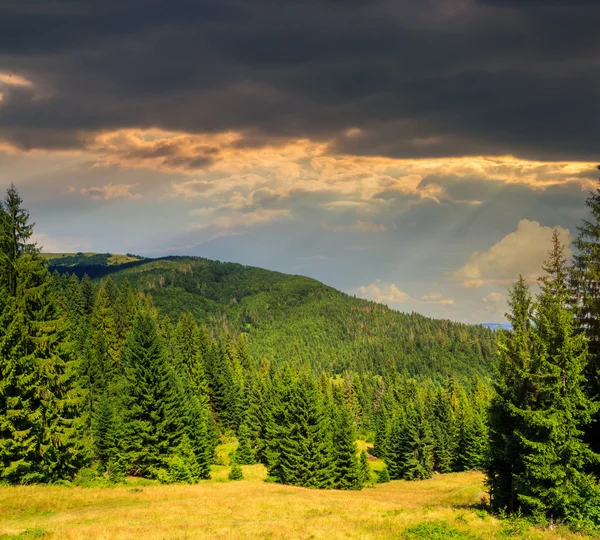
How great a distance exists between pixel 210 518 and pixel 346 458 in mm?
35613

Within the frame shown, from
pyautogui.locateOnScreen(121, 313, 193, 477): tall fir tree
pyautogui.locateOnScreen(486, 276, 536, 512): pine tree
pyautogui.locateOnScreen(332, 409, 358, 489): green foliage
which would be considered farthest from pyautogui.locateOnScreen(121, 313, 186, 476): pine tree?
pyautogui.locateOnScreen(486, 276, 536, 512): pine tree

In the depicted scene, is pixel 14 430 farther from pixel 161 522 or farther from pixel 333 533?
pixel 333 533

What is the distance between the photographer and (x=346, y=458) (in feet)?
182

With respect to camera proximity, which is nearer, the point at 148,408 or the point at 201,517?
the point at 201,517

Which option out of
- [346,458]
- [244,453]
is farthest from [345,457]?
[244,453]

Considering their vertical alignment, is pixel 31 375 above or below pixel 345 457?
above

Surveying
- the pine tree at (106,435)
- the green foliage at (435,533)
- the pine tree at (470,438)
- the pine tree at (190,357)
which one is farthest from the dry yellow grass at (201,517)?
the pine tree at (470,438)

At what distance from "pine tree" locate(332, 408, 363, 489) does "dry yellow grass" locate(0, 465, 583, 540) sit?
22.9m

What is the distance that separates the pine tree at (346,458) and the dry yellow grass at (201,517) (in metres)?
22.9

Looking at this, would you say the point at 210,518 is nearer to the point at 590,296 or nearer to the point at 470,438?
the point at 590,296

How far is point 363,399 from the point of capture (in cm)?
13962

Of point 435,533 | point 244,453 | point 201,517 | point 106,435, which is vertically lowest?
point 244,453

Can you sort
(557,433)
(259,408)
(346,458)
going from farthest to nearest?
(259,408)
(346,458)
(557,433)

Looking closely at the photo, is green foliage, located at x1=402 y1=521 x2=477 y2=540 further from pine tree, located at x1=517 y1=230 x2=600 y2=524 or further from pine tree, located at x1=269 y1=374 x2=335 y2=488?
pine tree, located at x1=269 y1=374 x2=335 y2=488
